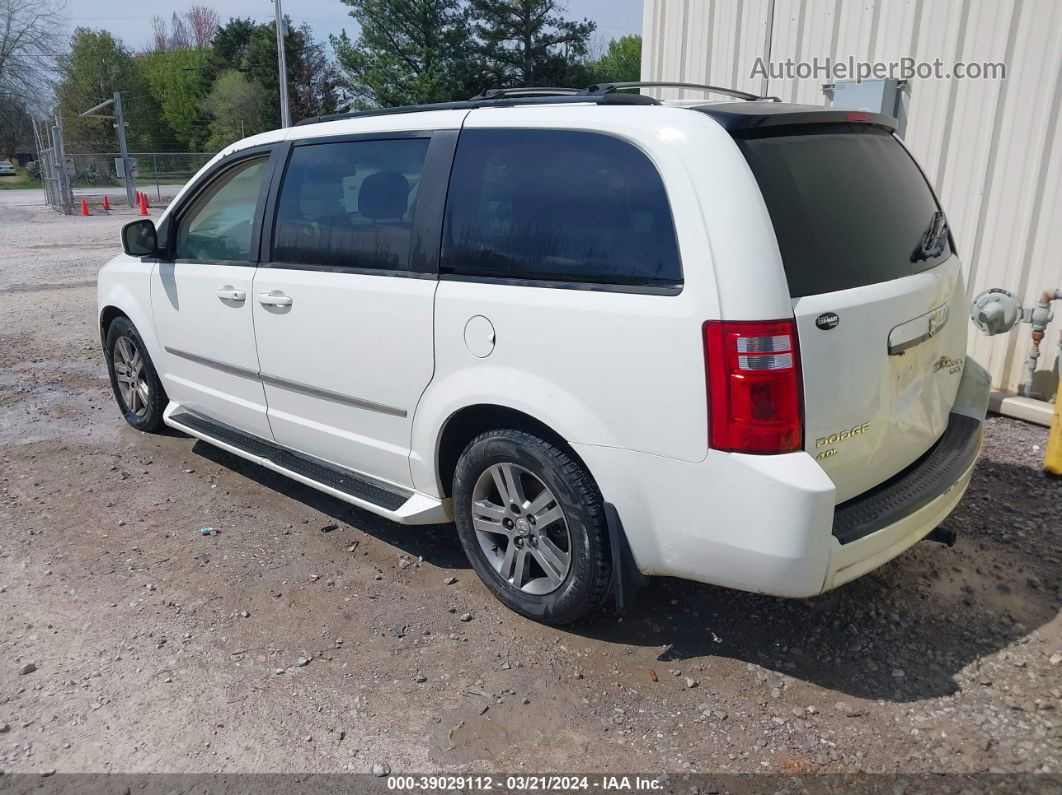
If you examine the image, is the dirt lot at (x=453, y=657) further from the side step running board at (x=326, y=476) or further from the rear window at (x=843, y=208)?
the rear window at (x=843, y=208)

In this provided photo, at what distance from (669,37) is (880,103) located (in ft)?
8.11

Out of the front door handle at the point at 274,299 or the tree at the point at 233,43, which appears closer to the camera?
the front door handle at the point at 274,299

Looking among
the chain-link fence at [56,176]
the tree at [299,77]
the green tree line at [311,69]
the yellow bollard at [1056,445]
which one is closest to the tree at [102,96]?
the green tree line at [311,69]

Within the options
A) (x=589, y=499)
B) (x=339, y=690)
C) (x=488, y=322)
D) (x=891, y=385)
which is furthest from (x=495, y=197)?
(x=339, y=690)

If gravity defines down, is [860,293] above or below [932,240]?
below

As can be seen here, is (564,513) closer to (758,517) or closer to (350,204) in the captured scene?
(758,517)

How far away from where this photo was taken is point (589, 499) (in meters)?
3.03

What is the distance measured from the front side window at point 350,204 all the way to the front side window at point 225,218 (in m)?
0.32

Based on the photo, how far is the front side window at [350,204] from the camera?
11.8 feet

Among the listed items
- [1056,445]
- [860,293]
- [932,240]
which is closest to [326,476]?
[860,293]

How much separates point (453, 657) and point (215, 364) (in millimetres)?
2296

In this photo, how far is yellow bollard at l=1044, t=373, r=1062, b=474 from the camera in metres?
4.57

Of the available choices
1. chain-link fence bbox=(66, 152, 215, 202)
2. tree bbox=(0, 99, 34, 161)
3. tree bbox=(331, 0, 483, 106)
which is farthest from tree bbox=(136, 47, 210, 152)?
tree bbox=(331, 0, 483, 106)

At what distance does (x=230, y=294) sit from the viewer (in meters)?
4.31
